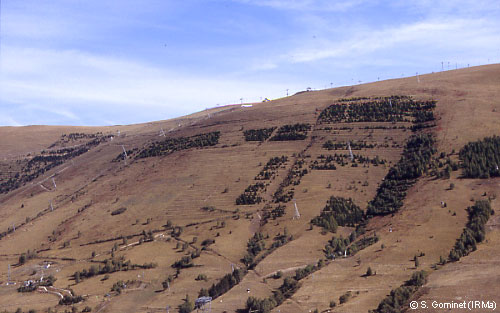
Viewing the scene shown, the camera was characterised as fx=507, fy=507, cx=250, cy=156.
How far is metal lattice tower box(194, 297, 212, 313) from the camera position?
110 ft

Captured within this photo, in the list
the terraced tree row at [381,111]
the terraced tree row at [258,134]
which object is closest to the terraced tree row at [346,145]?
the terraced tree row at [381,111]

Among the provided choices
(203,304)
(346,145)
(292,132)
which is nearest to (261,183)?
(346,145)

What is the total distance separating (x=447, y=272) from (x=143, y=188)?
50075mm

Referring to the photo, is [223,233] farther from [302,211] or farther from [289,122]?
[289,122]

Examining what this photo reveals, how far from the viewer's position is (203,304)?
34.8m

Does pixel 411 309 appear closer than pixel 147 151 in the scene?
Yes

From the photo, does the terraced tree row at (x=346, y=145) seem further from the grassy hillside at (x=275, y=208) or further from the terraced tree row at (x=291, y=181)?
the terraced tree row at (x=291, y=181)

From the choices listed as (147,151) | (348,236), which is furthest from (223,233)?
(147,151)

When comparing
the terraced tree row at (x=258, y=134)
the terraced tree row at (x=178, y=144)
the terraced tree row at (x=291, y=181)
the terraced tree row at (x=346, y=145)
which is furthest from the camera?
the terraced tree row at (x=178, y=144)

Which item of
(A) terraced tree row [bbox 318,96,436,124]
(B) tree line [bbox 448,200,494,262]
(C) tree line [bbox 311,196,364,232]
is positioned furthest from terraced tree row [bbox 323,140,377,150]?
(B) tree line [bbox 448,200,494,262]

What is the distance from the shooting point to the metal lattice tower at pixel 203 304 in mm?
33444

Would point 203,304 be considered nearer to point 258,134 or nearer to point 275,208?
point 275,208

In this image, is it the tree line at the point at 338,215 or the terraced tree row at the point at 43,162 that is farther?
the terraced tree row at the point at 43,162

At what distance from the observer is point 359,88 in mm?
98312
